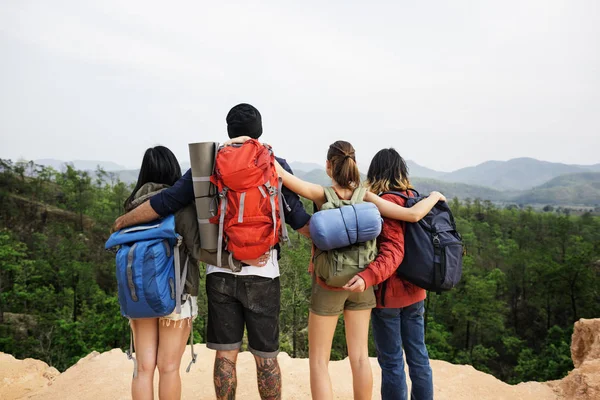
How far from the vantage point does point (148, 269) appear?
7.22 ft

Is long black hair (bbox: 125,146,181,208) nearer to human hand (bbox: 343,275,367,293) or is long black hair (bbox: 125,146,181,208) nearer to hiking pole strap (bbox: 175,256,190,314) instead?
hiking pole strap (bbox: 175,256,190,314)

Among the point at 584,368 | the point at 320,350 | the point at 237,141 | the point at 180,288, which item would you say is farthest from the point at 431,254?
the point at 584,368

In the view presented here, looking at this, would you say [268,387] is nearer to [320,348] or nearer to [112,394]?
[320,348]

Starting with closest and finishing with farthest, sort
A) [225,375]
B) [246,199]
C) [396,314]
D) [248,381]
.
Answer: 1. [246,199]
2. [225,375]
3. [396,314]
4. [248,381]

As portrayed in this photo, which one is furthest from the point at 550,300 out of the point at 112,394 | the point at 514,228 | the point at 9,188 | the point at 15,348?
the point at 9,188

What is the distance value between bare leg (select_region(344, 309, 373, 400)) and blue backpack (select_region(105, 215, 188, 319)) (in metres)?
1.06

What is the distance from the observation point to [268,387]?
240 centimetres

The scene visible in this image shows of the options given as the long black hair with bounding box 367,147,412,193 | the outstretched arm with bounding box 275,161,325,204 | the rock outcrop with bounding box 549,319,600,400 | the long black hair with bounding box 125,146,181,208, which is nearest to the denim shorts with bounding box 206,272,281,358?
the outstretched arm with bounding box 275,161,325,204

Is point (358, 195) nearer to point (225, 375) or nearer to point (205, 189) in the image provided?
point (205, 189)

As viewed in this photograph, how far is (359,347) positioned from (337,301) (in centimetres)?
36

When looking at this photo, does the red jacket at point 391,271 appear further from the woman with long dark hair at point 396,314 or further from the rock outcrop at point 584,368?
the rock outcrop at point 584,368

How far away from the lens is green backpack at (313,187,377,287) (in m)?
2.28

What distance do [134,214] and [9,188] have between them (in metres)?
41.8

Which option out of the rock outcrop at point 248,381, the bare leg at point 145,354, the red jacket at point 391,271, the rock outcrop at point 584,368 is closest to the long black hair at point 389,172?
the red jacket at point 391,271
